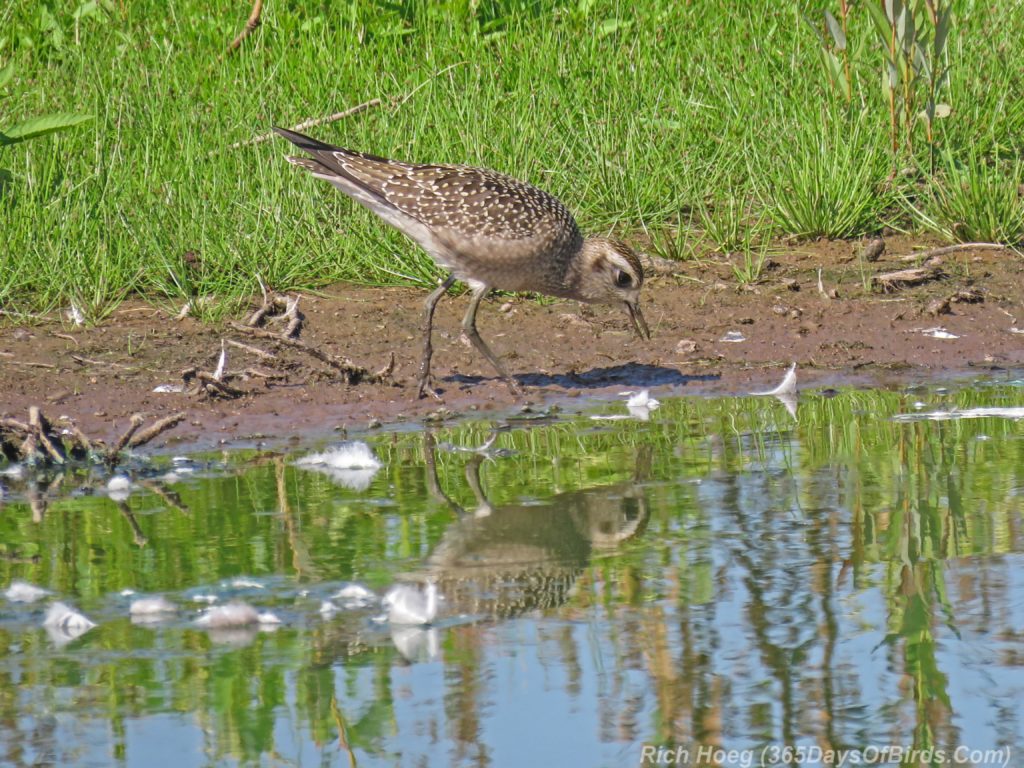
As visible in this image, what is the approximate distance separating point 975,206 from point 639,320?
7.62 feet

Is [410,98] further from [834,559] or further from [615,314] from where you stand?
[834,559]

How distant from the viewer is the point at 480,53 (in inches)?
422

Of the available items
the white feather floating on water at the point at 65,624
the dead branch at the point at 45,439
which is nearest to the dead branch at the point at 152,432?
the dead branch at the point at 45,439

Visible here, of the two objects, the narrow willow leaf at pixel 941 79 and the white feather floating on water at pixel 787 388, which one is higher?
the narrow willow leaf at pixel 941 79

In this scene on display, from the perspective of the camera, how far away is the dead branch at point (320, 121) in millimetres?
9422

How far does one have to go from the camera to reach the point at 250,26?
1141 centimetres

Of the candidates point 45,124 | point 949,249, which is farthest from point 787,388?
point 45,124

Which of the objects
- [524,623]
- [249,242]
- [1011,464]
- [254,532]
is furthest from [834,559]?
[249,242]

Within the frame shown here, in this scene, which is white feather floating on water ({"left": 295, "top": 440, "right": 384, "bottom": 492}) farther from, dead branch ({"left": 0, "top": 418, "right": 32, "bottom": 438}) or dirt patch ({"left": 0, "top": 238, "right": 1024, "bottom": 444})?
dead branch ({"left": 0, "top": 418, "right": 32, "bottom": 438})

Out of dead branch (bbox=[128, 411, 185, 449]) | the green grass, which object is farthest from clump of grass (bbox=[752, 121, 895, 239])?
dead branch (bbox=[128, 411, 185, 449])

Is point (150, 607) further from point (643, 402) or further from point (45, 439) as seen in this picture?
point (643, 402)

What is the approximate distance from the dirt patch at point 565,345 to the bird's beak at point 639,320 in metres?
0.10

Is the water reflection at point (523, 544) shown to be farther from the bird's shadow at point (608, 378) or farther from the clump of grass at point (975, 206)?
the clump of grass at point (975, 206)

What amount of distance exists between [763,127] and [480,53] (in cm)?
216
